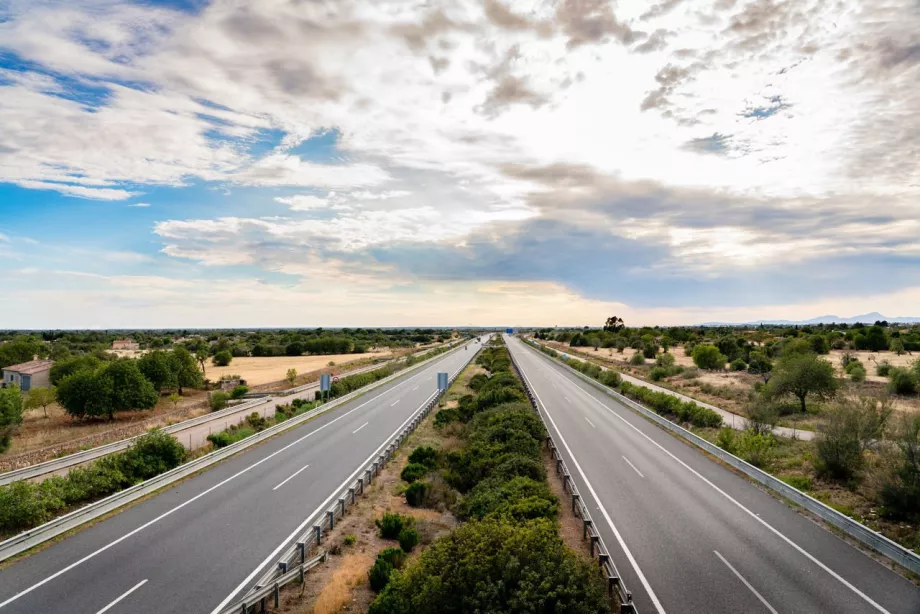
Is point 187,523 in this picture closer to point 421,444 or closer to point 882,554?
point 421,444

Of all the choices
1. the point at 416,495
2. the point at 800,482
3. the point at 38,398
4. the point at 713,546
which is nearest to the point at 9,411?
the point at 38,398

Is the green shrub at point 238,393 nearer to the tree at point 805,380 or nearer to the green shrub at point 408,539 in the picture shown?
the green shrub at point 408,539

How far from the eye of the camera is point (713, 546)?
47.0 feet

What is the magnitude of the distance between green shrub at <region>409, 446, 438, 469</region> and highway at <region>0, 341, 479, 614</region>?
250 cm

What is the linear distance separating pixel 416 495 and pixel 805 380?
3368cm

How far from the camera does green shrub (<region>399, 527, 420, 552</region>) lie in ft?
50.1

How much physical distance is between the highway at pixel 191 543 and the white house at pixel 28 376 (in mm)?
43950

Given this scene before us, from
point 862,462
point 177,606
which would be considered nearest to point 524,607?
point 177,606

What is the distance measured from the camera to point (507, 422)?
2552cm

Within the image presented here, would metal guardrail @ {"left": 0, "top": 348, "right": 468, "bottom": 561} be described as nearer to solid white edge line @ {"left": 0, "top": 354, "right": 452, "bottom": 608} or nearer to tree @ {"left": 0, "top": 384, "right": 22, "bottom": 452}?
solid white edge line @ {"left": 0, "top": 354, "right": 452, "bottom": 608}

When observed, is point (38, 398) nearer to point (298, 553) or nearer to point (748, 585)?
point (298, 553)

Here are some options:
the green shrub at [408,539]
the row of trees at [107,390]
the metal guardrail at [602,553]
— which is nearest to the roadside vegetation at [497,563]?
the green shrub at [408,539]

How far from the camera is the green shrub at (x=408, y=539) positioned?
50.1 ft

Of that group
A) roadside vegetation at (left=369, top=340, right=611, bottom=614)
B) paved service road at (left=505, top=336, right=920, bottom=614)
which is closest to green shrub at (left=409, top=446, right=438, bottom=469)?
roadside vegetation at (left=369, top=340, right=611, bottom=614)
